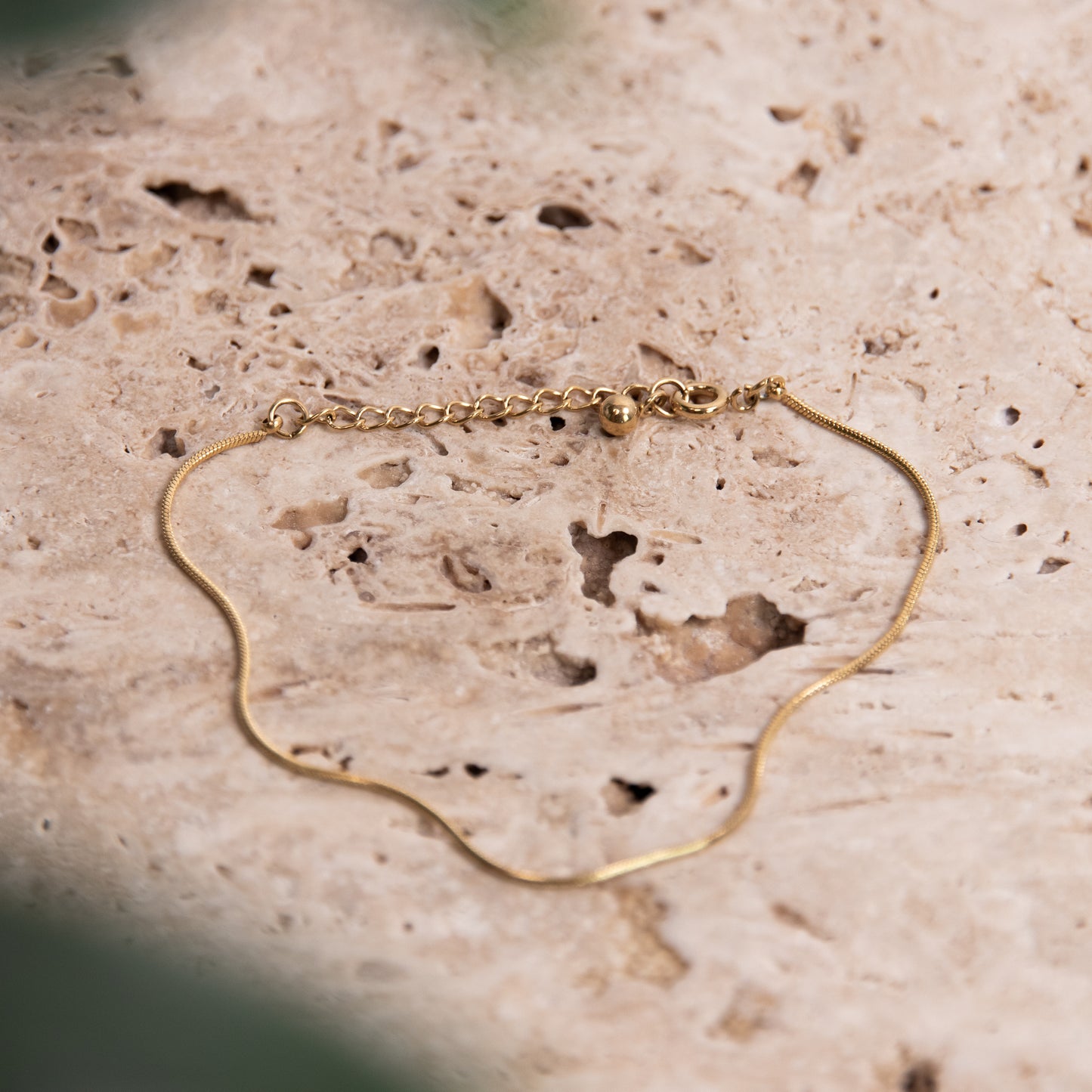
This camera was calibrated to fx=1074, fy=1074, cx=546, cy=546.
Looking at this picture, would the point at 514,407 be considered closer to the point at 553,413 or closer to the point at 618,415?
the point at 553,413

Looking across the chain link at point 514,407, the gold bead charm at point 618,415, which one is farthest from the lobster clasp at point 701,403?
the gold bead charm at point 618,415

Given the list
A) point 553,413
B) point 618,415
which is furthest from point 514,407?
point 618,415

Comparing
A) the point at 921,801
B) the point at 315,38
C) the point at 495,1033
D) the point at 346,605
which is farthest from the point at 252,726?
the point at 315,38

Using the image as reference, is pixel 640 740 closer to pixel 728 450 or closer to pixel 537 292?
pixel 728 450

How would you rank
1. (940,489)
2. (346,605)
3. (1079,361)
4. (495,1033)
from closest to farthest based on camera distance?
(495,1033)
(346,605)
(940,489)
(1079,361)

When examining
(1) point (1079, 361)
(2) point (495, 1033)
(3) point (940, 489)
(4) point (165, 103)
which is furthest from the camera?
(4) point (165, 103)

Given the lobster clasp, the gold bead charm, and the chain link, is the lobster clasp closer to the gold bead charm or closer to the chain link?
the chain link

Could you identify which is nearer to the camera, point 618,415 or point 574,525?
point 574,525
